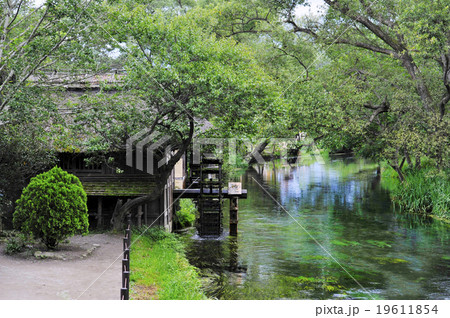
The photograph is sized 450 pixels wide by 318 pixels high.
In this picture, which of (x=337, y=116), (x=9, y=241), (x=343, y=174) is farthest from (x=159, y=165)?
(x=343, y=174)

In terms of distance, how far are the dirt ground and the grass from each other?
0.50 metres

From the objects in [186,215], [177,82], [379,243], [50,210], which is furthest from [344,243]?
[50,210]

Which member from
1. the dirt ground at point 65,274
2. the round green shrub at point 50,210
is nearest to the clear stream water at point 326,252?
the dirt ground at point 65,274

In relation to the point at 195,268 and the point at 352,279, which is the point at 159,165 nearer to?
the point at 195,268

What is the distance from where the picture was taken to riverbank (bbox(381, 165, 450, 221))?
20.8 m

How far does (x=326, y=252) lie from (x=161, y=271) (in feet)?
20.7

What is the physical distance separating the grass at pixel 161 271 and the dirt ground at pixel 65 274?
1.63 feet

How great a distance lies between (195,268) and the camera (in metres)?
13.2

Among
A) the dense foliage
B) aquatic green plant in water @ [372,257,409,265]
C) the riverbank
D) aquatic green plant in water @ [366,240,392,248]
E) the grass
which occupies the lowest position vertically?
aquatic green plant in water @ [372,257,409,265]

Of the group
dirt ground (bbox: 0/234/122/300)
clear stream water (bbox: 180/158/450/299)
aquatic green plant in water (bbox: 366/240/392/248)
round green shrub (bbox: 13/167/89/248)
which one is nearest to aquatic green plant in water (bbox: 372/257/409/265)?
clear stream water (bbox: 180/158/450/299)

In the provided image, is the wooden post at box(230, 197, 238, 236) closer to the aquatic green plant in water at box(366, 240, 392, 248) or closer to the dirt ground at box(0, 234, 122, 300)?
the aquatic green plant in water at box(366, 240, 392, 248)

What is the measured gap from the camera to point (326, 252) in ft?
49.9

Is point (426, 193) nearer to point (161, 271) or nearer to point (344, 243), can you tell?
point (344, 243)

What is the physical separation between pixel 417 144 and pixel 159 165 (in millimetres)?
12449
